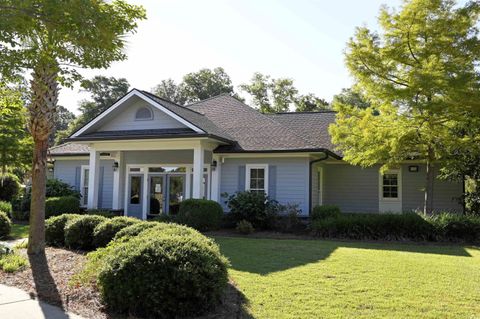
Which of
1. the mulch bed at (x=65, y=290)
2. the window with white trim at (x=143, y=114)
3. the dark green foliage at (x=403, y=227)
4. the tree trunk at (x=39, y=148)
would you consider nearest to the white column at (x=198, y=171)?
the window with white trim at (x=143, y=114)

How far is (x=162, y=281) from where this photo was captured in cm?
→ 517

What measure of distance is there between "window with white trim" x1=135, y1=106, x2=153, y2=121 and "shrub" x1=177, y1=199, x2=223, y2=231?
4493 millimetres

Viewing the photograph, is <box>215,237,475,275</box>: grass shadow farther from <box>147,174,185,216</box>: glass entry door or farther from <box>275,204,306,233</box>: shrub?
<box>147,174,185,216</box>: glass entry door

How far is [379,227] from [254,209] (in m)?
4.18

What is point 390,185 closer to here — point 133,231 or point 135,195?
point 135,195

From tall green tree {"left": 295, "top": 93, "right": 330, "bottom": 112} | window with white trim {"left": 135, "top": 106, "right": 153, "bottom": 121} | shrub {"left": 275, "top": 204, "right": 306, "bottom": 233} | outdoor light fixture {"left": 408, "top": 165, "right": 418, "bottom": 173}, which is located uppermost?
tall green tree {"left": 295, "top": 93, "right": 330, "bottom": 112}

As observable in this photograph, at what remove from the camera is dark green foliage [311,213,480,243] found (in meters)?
12.9

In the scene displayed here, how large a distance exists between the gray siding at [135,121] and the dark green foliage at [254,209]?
12.0 feet

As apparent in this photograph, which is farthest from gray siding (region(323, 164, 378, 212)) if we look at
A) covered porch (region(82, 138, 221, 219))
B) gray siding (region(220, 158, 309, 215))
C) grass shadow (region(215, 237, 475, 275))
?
grass shadow (region(215, 237, 475, 275))

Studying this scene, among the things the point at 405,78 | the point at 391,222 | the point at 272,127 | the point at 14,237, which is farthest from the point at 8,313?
the point at 272,127

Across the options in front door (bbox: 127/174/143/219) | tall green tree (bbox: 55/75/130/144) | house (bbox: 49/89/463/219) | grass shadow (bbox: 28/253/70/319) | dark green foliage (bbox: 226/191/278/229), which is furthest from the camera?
tall green tree (bbox: 55/75/130/144)

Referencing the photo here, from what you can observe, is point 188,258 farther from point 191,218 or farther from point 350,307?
point 191,218

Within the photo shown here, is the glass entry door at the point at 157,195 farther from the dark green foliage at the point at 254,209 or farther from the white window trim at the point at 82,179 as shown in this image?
the dark green foliage at the point at 254,209

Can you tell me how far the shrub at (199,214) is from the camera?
14.2 m
